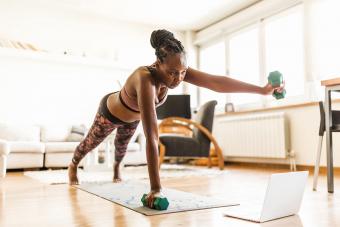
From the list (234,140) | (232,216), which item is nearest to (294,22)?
(234,140)

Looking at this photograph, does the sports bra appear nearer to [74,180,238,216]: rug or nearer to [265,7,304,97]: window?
[74,180,238,216]: rug

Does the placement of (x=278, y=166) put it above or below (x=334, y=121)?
below

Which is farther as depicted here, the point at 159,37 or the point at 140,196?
the point at 140,196

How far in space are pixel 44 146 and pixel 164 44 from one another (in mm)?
3386

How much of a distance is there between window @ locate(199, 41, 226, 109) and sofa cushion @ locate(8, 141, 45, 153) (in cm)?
311

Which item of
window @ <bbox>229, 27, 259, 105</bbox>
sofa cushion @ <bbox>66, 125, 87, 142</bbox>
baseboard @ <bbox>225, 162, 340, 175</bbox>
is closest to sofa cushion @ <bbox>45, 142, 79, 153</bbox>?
sofa cushion @ <bbox>66, 125, 87, 142</bbox>

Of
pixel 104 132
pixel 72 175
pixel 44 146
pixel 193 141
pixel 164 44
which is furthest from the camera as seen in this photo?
pixel 44 146

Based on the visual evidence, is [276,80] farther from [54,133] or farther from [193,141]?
[54,133]

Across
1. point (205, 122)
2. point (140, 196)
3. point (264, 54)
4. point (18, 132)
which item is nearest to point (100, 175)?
point (205, 122)

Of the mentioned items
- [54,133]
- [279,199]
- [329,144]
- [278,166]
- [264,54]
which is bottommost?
[278,166]

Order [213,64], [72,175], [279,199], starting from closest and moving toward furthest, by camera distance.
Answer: [279,199] < [72,175] < [213,64]

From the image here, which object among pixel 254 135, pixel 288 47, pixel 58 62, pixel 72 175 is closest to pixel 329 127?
pixel 72 175

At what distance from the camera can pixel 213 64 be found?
655cm

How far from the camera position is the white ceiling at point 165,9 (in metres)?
5.39
